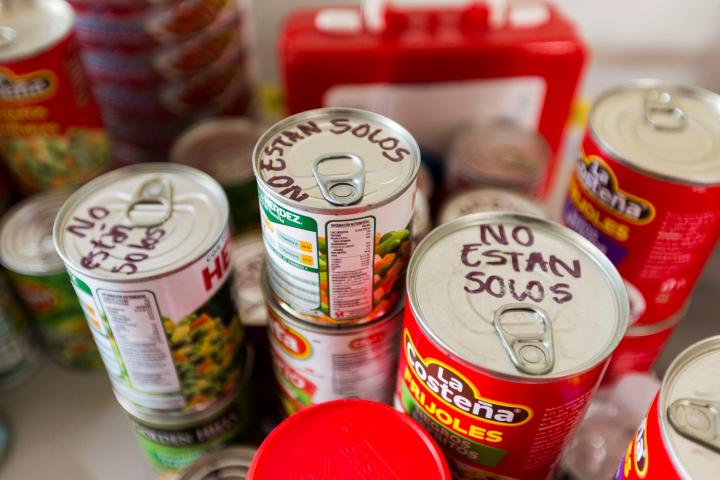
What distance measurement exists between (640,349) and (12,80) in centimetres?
87

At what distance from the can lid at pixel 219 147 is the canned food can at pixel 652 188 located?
1.55ft

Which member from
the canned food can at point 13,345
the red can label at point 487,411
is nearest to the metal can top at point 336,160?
the red can label at point 487,411

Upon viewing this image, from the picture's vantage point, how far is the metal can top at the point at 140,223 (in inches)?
24.5

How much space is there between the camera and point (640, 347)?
86 cm

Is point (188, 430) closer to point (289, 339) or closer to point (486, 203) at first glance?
point (289, 339)

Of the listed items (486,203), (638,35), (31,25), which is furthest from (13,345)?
(638,35)

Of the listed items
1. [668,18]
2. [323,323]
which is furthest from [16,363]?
[668,18]

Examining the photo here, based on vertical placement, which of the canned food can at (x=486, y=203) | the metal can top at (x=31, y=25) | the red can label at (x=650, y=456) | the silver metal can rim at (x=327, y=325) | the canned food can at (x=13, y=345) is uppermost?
the metal can top at (x=31, y=25)

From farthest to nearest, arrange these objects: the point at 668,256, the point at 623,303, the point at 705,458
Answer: the point at 668,256
the point at 623,303
the point at 705,458

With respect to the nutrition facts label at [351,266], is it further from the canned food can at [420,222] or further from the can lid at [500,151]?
the can lid at [500,151]

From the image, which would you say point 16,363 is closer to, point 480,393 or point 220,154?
point 220,154

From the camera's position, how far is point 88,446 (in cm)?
90

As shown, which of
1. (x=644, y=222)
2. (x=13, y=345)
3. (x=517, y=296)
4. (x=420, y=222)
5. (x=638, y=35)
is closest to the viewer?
(x=517, y=296)

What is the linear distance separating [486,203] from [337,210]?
40 centimetres
